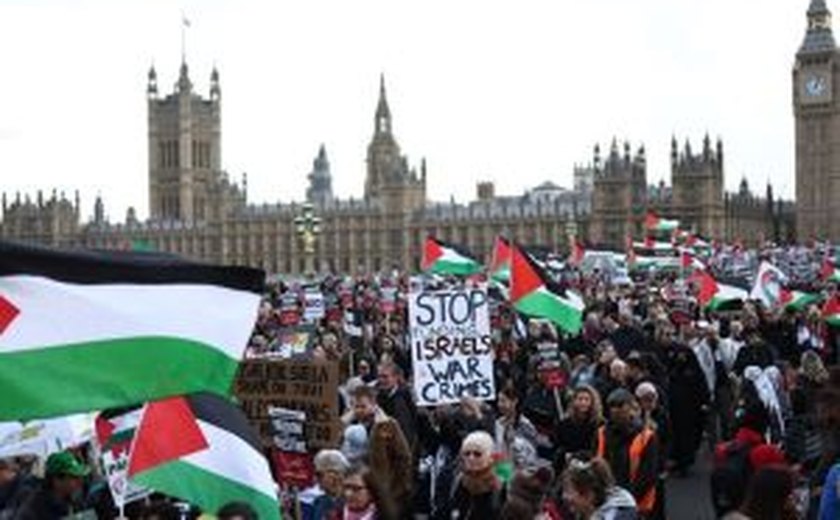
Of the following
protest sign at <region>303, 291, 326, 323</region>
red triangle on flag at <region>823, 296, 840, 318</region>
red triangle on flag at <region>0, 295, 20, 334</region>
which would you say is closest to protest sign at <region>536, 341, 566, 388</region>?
red triangle on flag at <region>0, 295, 20, 334</region>

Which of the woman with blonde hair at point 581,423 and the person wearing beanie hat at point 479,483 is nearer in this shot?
the person wearing beanie hat at point 479,483

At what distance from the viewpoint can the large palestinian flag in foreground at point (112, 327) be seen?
14.0 ft

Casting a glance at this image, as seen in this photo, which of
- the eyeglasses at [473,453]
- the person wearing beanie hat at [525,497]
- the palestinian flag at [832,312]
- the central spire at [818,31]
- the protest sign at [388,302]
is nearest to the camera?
the person wearing beanie hat at [525,497]

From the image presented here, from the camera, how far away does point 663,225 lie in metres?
36.2

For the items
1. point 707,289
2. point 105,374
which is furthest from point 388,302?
point 105,374

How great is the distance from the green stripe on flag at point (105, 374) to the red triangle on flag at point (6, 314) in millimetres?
82

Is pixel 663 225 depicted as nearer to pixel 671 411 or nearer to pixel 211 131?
pixel 671 411

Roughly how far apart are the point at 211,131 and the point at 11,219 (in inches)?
673

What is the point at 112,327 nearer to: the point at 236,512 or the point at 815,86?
the point at 236,512

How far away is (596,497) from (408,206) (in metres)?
89.6

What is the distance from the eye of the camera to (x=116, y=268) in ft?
15.1

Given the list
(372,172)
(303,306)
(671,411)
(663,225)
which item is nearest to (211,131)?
(372,172)

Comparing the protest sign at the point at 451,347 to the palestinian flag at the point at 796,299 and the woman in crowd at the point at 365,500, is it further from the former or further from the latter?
the palestinian flag at the point at 796,299

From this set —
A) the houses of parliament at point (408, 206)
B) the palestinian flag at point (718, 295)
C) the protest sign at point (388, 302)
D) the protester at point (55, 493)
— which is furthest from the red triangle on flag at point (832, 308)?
the houses of parliament at point (408, 206)
